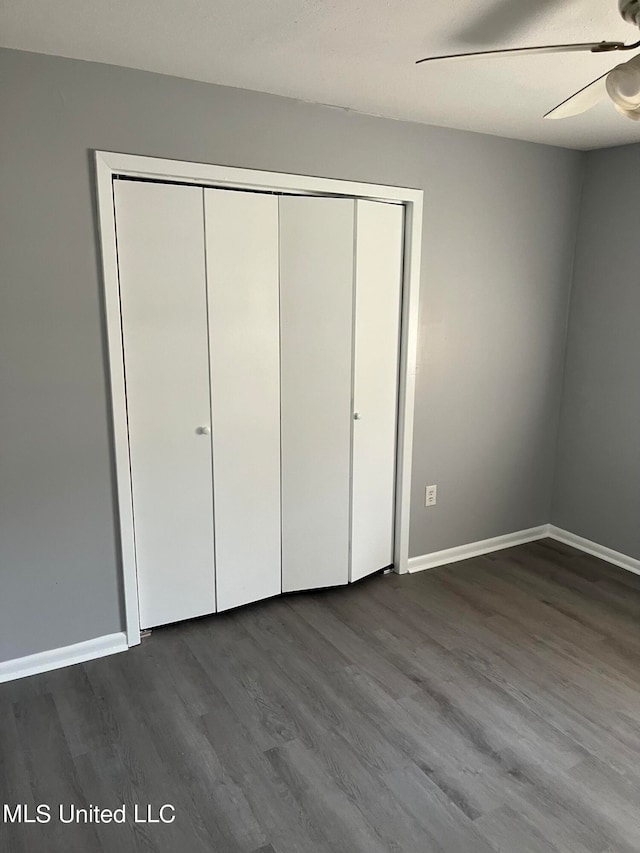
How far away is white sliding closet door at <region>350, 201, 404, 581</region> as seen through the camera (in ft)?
9.63

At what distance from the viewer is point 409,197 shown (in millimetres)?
2984

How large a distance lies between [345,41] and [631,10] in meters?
0.82

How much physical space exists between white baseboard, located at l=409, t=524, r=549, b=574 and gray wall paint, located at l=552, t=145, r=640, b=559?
9.2 inches

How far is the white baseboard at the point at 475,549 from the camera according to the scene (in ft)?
11.4

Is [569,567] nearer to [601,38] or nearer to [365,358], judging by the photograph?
[365,358]

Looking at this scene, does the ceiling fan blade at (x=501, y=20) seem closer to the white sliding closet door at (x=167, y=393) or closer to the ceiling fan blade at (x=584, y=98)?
the ceiling fan blade at (x=584, y=98)

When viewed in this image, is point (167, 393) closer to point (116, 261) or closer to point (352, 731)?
point (116, 261)

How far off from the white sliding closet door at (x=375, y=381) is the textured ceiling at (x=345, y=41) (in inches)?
21.7

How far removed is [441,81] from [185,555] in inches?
85.0

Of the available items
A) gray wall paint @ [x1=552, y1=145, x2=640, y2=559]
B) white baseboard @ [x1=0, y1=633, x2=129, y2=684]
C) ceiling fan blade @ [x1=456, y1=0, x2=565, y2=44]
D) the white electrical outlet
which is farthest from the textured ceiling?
white baseboard @ [x1=0, y1=633, x2=129, y2=684]

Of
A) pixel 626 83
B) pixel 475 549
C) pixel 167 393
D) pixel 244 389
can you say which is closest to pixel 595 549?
pixel 475 549

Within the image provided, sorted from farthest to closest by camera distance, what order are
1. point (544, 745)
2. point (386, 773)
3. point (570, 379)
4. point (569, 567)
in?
point (570, 379), point (569, 567), point (544, 745), point (386, 773)

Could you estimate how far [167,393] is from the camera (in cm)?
260

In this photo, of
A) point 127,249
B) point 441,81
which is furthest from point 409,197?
point 127,249
